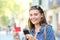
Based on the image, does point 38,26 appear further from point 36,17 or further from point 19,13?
point 19,13

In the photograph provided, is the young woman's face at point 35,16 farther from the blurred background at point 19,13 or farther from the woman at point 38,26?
the blurred background at point 19,13

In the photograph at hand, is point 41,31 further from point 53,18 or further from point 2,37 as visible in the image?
point 2,37

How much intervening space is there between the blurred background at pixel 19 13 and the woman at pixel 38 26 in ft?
4.66

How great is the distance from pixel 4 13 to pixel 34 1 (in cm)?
47

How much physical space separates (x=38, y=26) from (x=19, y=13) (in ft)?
5.10

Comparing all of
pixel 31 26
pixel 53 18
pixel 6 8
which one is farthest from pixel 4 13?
pixel 31 26

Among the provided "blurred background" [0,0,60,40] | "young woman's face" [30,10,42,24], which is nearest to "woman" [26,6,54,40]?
"young woman's face" [30,10,42,24]

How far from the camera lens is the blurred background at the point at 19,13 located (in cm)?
248

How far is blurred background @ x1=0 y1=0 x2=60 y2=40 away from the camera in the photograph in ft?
8.13

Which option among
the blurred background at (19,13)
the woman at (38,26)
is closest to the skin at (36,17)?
the woman at (38,26)

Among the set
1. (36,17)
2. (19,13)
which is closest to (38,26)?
(36,17)

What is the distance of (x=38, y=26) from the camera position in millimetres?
1038

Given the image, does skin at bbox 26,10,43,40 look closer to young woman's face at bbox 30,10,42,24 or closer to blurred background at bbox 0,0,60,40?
young woman's face at bbox 30,10,42,24

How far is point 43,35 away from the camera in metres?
0.97
